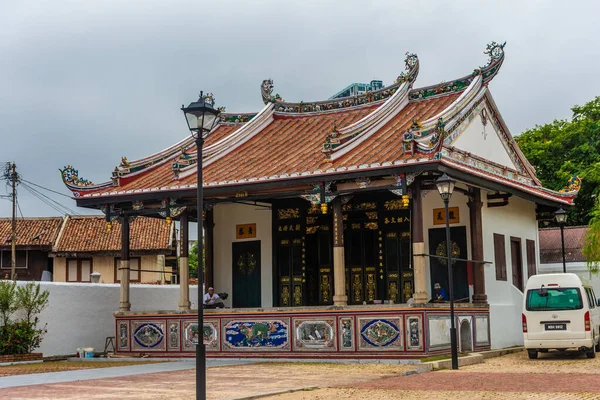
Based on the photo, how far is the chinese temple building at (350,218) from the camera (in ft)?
62.0

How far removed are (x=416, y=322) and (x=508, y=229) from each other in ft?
22.9

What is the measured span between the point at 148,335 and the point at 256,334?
3.21 m

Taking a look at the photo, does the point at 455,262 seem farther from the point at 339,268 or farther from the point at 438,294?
the point at 339,268

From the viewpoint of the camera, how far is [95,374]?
55.3ft

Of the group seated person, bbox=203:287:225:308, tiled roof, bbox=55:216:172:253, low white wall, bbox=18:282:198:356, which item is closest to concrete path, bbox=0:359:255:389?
seated person, bbox=203:287:225:308

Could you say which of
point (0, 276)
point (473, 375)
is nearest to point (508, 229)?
point (473, 375)

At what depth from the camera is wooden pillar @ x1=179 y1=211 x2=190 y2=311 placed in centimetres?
2162

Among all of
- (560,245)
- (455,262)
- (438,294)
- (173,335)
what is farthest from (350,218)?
(560,245)

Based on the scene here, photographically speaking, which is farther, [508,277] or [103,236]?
[103,236]

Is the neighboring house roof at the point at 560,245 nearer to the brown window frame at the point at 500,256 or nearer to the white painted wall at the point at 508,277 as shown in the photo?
the white painted wall at the point at 508,277

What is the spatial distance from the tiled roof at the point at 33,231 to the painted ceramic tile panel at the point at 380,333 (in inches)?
1233

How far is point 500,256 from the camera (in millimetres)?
23094

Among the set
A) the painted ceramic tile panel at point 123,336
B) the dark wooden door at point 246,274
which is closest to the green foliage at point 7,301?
the painted ceramic tile panel at point 123,336

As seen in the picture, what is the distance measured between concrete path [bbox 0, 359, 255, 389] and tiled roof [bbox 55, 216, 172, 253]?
25776 millimetres
